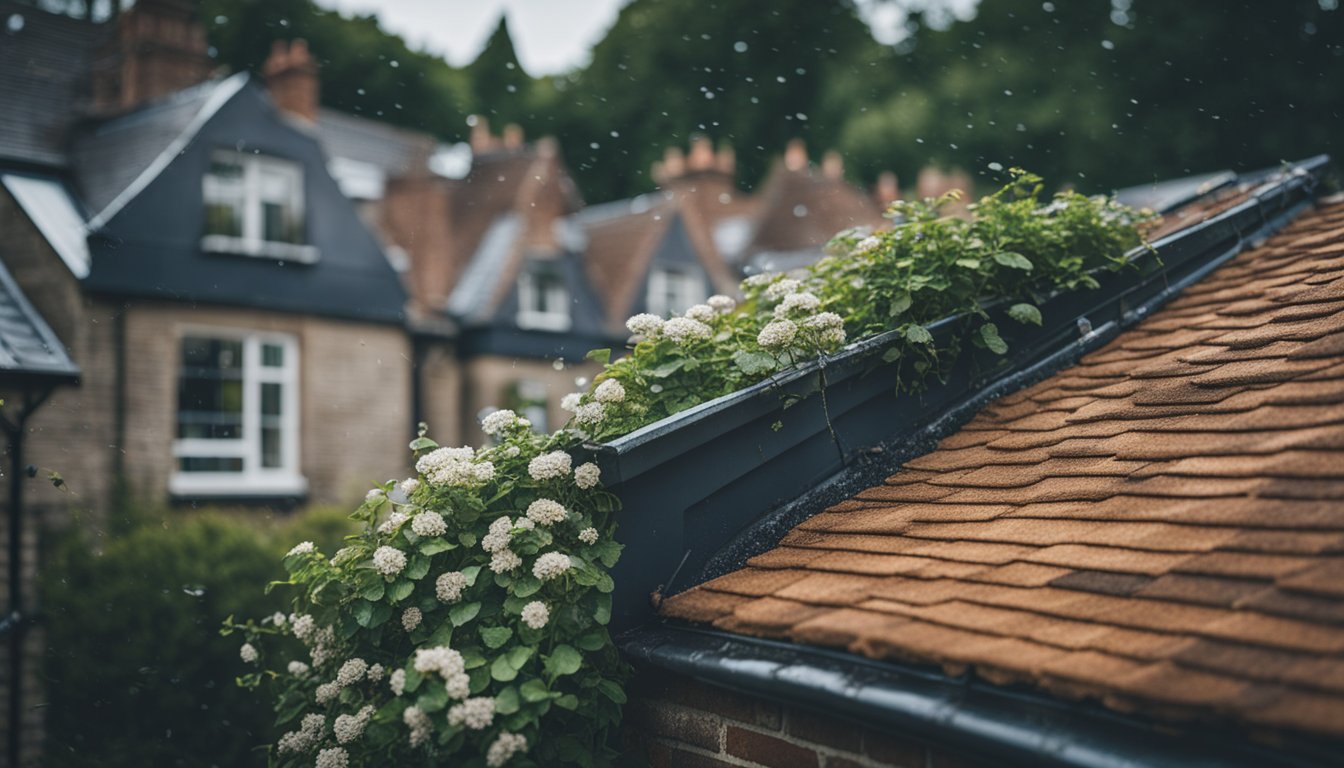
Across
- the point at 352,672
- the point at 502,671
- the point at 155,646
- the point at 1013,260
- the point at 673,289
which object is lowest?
the point at 155,646

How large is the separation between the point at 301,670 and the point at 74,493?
11204 millimetres

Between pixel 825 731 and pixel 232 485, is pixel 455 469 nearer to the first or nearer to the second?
pixel 825 731

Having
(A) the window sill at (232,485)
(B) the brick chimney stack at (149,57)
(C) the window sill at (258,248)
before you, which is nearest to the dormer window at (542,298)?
(C) the window sill at (258,248)

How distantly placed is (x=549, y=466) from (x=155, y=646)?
8826 millimetres

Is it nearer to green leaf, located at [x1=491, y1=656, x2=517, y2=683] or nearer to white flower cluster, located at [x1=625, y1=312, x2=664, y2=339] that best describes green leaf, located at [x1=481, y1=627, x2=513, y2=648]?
green leaf, located at [x1=491, y1=656, x2=517, y2=683]

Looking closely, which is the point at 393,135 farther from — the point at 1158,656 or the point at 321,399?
the point at 1158,656

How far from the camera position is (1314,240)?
4.29m

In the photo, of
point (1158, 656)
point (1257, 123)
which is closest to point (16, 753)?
point (1158, 656)

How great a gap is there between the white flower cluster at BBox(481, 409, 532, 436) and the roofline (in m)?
13.1

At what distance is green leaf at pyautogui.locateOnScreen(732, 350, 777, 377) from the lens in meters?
3.68

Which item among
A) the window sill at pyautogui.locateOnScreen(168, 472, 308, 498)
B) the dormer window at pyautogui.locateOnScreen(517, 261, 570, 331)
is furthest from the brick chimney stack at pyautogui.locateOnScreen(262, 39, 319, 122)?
the window sill at pyautogui.locateOnScreen(168, 472, 308, 498)

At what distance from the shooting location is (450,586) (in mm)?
3248

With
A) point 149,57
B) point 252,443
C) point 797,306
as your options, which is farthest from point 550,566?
point 149,57

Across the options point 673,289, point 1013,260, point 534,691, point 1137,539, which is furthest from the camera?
point 673,289
